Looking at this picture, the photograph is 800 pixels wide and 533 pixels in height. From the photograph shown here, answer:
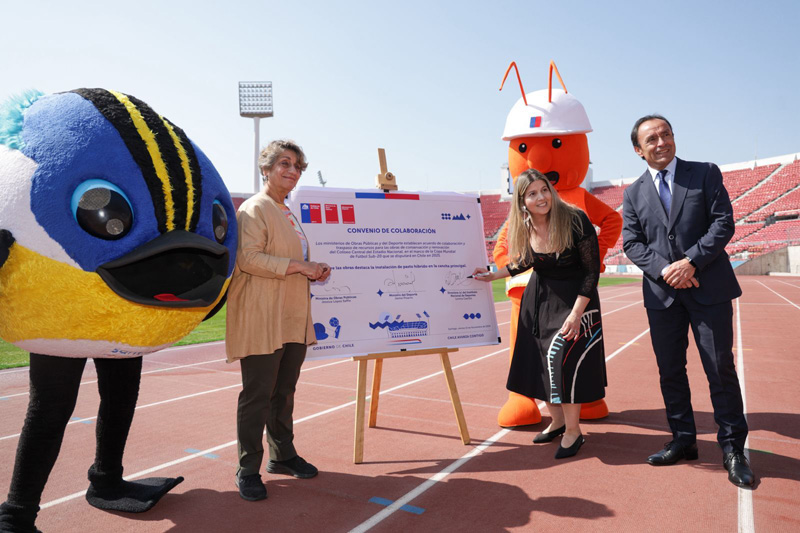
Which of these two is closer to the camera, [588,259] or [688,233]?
[688,233]

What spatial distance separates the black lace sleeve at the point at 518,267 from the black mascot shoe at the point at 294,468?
1.89m

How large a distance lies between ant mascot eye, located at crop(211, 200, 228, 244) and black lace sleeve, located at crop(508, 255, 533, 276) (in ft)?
6.83

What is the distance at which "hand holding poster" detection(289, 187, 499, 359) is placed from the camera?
11.9 feet

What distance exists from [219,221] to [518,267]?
2.14m

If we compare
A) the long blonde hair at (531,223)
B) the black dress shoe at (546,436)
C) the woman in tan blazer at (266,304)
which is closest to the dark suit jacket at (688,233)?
the long blonde hair at (531,223)

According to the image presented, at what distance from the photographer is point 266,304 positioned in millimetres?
3000

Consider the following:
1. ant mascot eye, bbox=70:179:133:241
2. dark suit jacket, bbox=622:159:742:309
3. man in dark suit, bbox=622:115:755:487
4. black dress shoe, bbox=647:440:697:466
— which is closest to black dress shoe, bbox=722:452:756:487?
man in dark suit, bbox=622:115:755:487

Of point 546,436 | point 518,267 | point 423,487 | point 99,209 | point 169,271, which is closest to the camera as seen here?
point 99,209

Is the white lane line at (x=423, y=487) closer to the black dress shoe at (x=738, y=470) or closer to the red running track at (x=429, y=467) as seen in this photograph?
the red running track at (x=429, y=467)

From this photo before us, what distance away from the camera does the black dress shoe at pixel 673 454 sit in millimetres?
3430

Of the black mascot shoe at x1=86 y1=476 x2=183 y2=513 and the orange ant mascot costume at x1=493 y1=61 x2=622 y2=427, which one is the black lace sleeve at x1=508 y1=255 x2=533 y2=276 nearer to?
the orange ant mascot costume at x1=493 y1=61 x2=622 y2=427
